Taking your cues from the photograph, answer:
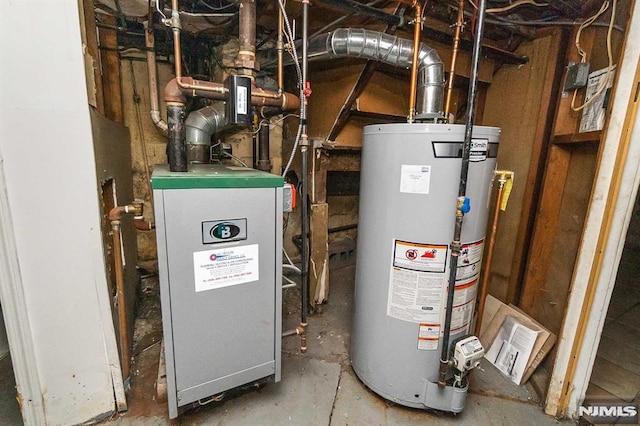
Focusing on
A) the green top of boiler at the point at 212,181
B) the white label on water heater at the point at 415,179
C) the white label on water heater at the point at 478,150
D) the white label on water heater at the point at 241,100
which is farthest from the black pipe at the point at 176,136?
the white label on water heater at the point at 478,150

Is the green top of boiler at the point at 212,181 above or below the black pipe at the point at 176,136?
below

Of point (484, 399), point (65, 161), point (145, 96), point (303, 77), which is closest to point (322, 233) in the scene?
point (303, 77)

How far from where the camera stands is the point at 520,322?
5.64ft

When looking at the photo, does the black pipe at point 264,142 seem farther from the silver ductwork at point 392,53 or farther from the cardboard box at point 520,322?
the cardboard box at point 520,322

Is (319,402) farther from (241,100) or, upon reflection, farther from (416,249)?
(241,100)

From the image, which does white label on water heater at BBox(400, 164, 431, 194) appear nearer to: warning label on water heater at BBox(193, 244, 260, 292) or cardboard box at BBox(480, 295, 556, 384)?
warning label on water heater at BBox(193, 244, 260, 292)

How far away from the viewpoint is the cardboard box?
157 centimetres

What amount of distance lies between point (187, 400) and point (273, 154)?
1828mm

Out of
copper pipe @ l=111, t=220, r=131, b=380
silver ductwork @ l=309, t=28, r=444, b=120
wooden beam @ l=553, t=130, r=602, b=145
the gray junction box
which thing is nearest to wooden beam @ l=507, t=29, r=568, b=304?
wooden beam @ l=553, t=130, r=602, b=145

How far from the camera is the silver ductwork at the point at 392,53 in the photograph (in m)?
1.39

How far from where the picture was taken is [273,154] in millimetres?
2561

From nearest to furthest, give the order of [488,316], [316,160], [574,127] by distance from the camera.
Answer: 1. [574,127]
2. [488,316]
3. [316,160]

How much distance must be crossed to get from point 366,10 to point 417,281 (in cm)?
124

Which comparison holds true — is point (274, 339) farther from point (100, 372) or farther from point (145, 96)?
point (145, 96)
